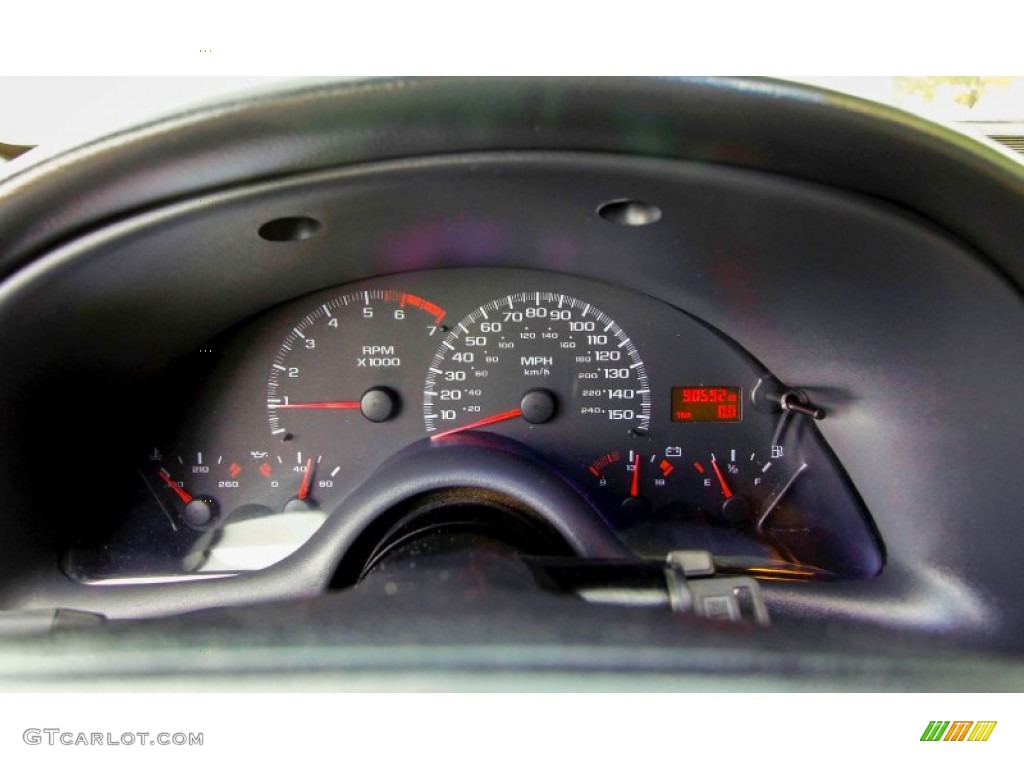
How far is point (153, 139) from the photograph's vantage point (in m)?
1.35

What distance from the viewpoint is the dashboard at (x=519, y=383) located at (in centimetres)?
119

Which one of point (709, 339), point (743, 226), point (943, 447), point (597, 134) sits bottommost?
point (943, 447)

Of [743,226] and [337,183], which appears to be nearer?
→ [337,183]

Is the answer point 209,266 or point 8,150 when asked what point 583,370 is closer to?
point 209,266

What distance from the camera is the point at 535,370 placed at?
2025 mm

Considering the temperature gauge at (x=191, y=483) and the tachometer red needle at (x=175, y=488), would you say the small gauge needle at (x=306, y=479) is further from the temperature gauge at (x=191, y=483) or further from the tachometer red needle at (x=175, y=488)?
the tachometer red needle at (x=175, y=488)

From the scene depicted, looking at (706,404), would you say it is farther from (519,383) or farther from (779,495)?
(519,383)

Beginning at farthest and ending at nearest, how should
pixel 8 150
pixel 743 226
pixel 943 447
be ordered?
pixel 943 447 → pixel 743 226 → pixel 8 150

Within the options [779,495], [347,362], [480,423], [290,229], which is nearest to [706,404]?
[779,495]

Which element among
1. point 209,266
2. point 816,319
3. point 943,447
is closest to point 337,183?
point 209,266

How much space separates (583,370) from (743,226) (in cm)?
53

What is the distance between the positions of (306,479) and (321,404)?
0.16 metres

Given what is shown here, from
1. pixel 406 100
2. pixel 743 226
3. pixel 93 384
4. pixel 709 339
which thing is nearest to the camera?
pixel 406 100
